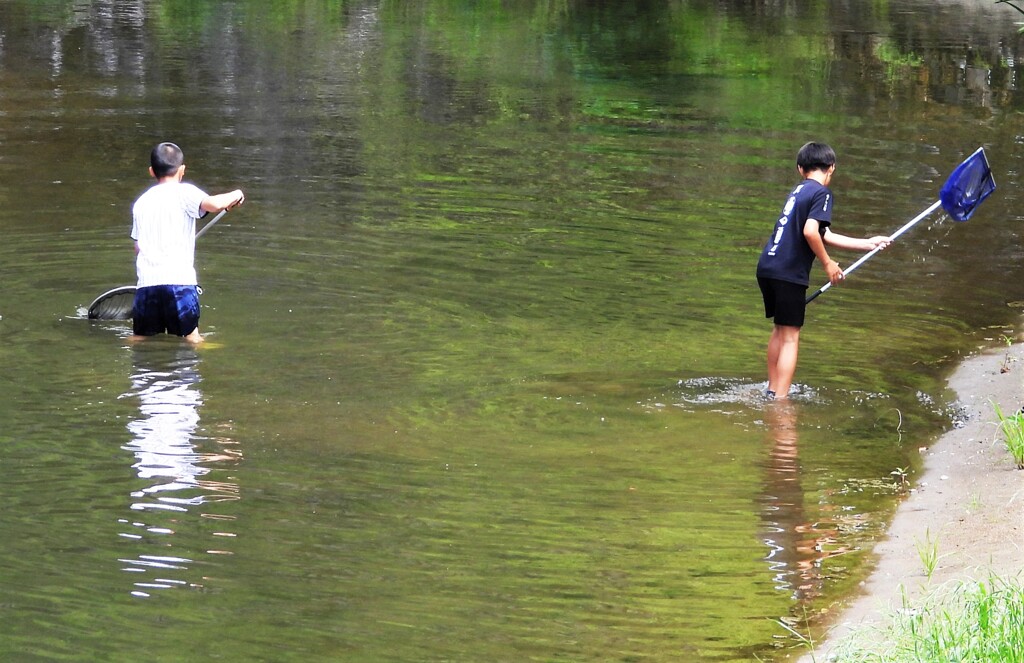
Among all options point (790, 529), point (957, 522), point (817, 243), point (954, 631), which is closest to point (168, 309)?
point (817, 243)

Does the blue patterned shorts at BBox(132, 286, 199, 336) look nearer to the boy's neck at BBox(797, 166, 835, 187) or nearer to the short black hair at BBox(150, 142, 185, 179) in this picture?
the short black hair at BBox(150, 142, 185, 179)

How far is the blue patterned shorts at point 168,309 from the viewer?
31.2 feet

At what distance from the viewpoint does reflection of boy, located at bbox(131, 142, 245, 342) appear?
930 centimetres

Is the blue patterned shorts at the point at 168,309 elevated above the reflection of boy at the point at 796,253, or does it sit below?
below

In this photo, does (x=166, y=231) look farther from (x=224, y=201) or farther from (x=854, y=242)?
(x=854, y=242)

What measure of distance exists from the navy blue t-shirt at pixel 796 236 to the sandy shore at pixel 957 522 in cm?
128

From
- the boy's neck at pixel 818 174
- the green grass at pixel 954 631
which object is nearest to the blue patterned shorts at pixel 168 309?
the boy's neck at pixel 818 174

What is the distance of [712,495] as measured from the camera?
7.37 metres

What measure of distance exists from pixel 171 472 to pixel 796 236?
12.4 ft

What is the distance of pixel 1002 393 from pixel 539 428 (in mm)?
2992

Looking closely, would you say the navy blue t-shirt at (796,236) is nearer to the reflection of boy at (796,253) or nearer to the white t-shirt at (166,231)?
the reflection of boy at (796,253)

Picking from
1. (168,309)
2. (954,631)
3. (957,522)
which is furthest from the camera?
(168,309)

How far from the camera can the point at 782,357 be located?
8.70m

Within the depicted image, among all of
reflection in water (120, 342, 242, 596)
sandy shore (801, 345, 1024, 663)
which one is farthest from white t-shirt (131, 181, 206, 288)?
sandy shore (801, 345, 1024, 663)
